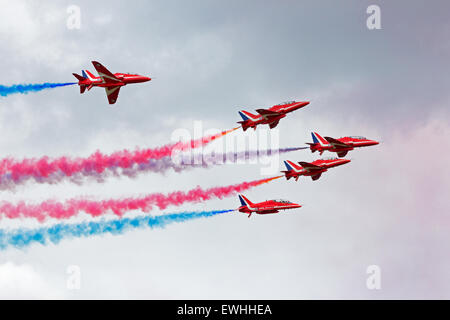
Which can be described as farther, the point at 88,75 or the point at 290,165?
the point at 290,165

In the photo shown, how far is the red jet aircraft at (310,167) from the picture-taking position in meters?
157

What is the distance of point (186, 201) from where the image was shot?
15425 cm

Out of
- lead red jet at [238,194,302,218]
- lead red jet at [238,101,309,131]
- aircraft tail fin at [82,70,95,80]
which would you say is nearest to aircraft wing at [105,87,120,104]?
aircraft tail fin at [82,70,95,80]

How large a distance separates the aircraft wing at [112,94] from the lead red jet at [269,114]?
58.9ft

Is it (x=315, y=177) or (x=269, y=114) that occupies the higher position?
(x=269, y=114)

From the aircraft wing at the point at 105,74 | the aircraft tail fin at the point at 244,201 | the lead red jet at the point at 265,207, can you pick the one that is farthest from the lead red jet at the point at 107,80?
the lead red jet at the point at 265,207

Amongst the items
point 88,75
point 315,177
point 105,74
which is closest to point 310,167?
point 315,177

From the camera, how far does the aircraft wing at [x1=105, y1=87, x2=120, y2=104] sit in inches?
5876

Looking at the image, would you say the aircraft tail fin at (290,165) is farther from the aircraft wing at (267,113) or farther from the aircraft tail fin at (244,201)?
the aircraft wing at (267,113)

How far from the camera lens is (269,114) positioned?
153500 mm

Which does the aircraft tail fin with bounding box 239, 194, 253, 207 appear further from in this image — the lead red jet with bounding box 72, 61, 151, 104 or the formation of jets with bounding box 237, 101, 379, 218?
the lead red jet with bounding box 72, 61, 151, 104

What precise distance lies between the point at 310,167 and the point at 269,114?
34.9 ft

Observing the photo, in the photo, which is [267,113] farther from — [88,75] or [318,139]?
[88,75]
